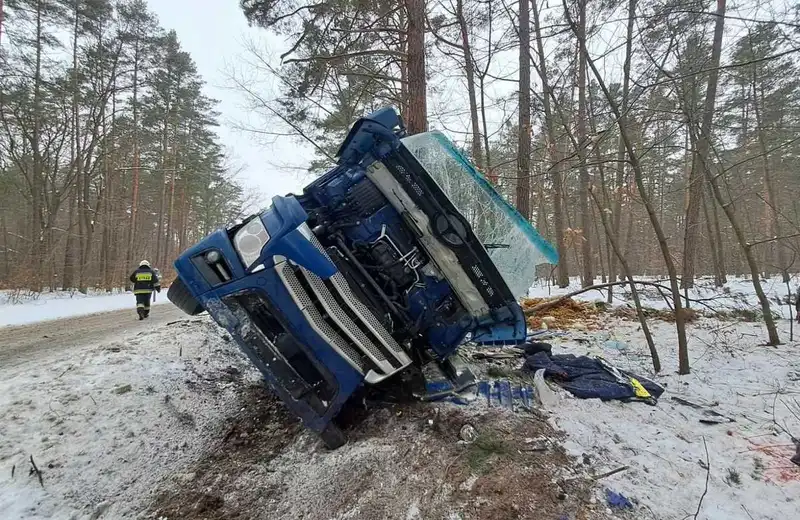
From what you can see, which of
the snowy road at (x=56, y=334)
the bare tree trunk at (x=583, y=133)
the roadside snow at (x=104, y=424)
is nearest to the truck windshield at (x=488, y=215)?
the bare tree trunk at (x=583, y=133)

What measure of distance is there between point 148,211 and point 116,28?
35.9 feet

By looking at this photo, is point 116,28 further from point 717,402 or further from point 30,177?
point 717,402

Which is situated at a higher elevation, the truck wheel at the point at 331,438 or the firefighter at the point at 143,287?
the firefighter at the point at 143,287

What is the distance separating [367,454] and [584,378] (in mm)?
2233

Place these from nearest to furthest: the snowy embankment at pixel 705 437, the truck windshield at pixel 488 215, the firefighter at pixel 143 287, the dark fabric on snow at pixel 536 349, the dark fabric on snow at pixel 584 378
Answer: the snowy embankment at pixel 705 437, the truck windshield at pixel 488 215, the dark fabric on snow at pixel 584 378, the dark fabric on snow at pixel 536 349, the firefighter at pixel 143 287

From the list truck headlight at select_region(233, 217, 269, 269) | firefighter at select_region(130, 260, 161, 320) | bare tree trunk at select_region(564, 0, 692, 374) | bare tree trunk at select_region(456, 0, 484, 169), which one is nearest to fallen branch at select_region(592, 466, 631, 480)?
truck headlight at select_region(233, 217, 269, 269)

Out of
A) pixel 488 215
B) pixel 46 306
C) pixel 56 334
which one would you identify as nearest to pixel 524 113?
pixel 488 215

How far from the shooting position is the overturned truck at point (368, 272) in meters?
2.57

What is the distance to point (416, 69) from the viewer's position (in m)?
6.21

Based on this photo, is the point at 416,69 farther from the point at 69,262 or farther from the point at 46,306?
the point at 69,262

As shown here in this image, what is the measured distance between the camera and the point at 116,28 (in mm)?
17797

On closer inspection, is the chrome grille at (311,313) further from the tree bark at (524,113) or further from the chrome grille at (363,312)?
the tree bark at (524,113)

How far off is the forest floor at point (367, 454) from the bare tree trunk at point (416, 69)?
4.48 meters

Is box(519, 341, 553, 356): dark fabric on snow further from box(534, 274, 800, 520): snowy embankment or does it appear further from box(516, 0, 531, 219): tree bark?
box(516, 0, 531, 219): tree bark
